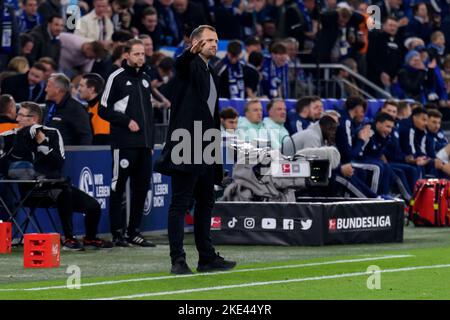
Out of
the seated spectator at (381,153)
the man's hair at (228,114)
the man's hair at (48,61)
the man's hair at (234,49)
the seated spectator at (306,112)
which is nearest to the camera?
the man's hair at (228,114)

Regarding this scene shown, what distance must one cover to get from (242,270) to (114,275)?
114 cm

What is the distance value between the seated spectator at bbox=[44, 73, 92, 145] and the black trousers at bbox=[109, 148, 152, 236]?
49.3 inches

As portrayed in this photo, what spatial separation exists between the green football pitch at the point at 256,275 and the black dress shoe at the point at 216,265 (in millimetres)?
79

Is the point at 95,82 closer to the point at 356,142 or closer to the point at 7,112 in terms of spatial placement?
the point at 7,112

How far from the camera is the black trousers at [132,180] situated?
49.2ft

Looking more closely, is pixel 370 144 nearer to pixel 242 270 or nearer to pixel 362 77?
pixel 362 77

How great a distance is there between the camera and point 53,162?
14797 millimetres

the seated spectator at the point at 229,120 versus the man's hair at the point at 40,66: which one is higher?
the man's hair at the point at 40,66

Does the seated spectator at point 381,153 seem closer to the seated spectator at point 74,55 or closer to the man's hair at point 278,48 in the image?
the man's hair at point 278,48

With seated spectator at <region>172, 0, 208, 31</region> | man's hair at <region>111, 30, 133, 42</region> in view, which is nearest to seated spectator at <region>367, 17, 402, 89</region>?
seated spectator at <region>172, 0, 208, 31</region>

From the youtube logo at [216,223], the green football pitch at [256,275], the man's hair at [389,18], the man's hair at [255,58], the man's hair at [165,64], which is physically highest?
the man's hair at [389,18]

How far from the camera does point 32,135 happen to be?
14.7 m

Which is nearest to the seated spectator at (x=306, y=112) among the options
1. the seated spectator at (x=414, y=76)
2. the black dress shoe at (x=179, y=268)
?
the seated spectator at (x=414, y=76)

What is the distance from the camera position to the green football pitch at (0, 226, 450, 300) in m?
10.6
